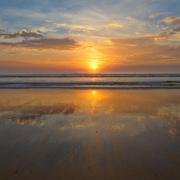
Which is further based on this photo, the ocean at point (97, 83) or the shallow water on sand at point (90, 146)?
the ocean at point (97, 83)

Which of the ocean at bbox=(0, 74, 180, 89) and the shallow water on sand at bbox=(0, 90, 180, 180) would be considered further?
the ocean at bbox=(0, 74, 180, 89)

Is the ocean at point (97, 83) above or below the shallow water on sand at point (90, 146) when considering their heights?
above

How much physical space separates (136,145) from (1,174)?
11.4ft

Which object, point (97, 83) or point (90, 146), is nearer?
point (90, 146)

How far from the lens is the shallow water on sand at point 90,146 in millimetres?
4695

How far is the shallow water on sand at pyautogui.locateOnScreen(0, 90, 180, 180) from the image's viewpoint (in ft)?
15.4

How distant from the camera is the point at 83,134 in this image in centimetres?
729

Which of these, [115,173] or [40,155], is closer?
[115,173]

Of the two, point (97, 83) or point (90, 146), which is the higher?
point (97, 83)

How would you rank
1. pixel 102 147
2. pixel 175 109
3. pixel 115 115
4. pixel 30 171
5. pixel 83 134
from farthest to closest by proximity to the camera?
pixel 175 109 < pixel 115 115 < pixel 83 134 < pixel 102 147 < pixel 30 171

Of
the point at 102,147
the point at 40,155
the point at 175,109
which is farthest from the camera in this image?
the point at 175,109

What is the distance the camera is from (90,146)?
20.2ft

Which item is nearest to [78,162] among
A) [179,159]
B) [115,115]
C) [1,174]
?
[1,174]

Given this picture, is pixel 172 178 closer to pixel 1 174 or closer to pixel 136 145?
pixel 136 145
